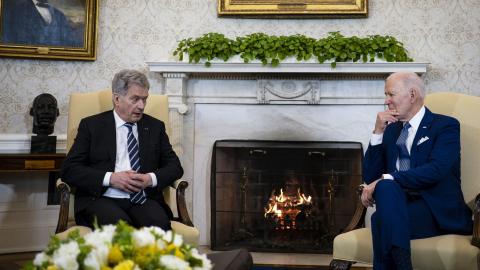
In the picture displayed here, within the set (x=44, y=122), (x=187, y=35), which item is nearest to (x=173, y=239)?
(x=44, y=122)

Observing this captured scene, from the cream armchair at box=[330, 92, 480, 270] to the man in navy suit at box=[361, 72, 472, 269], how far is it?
112mm

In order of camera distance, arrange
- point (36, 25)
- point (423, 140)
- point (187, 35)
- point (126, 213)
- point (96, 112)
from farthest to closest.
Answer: point (187, 35)
point (36, 25)
point (96, 112)
point (126, 213)
point (423, 140)

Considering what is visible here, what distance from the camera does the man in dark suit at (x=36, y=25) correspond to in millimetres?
5254

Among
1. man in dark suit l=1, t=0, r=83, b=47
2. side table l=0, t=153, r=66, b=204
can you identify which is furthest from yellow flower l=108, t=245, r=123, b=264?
man in dark suit l=1, t=0, r=83, b=47

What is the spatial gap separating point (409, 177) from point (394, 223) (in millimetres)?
315

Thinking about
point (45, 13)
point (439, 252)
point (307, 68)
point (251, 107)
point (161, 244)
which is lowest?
point (439, 252)

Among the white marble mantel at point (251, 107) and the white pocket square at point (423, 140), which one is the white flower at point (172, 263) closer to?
the white pocket square at point (423, 140)

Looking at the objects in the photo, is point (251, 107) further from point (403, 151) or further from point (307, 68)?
point (403, 151)

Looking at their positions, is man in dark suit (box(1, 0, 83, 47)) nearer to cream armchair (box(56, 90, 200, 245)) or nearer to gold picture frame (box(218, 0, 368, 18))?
gold picture frame (box(218, 0, 368, 18))

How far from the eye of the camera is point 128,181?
3322mm

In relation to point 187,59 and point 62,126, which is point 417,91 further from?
point 62,126

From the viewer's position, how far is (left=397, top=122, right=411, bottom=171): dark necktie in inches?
130

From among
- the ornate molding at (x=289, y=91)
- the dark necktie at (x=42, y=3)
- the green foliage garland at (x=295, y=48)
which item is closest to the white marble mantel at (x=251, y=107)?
the ornate molding at (x=289, y=91)

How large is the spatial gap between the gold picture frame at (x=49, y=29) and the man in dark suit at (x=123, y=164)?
1928 millimetres
